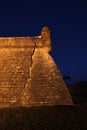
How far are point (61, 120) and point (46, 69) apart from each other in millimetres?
2762

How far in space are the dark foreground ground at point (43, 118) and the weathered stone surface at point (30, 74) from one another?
2.34ft

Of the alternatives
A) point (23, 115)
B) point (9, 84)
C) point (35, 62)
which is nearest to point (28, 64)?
point (35, 62)

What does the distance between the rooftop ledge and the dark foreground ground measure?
3323mm

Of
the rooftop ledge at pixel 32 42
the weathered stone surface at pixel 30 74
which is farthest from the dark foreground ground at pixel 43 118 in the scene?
the rooftop ledge at pixel 32 42

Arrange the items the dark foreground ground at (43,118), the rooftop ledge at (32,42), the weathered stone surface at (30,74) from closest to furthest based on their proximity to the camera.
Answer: the dark foreground ground at (43,118) < the weathered stone surface at (30,74) < the rooftop ledge at (32,42)

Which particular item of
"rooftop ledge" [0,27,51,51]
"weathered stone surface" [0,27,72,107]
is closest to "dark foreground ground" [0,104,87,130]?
"weathered stone surface" [0,27,72,107]

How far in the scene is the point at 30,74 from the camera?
1448 centimetres

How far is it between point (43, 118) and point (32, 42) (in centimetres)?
410

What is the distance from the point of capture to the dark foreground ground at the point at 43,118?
1255 centimetres

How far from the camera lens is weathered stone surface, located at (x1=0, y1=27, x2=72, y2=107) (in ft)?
45.9

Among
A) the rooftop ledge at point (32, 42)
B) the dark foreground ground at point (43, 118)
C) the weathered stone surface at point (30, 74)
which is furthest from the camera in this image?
the rooftop ledge at point (32, 42)

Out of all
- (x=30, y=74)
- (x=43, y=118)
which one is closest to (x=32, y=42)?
(x=30, y=74)

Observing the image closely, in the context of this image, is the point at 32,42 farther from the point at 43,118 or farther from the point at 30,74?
the point at 43,118

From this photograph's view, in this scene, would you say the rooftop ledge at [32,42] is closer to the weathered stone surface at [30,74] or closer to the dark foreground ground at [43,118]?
the weathered stone surface at [30,74]
